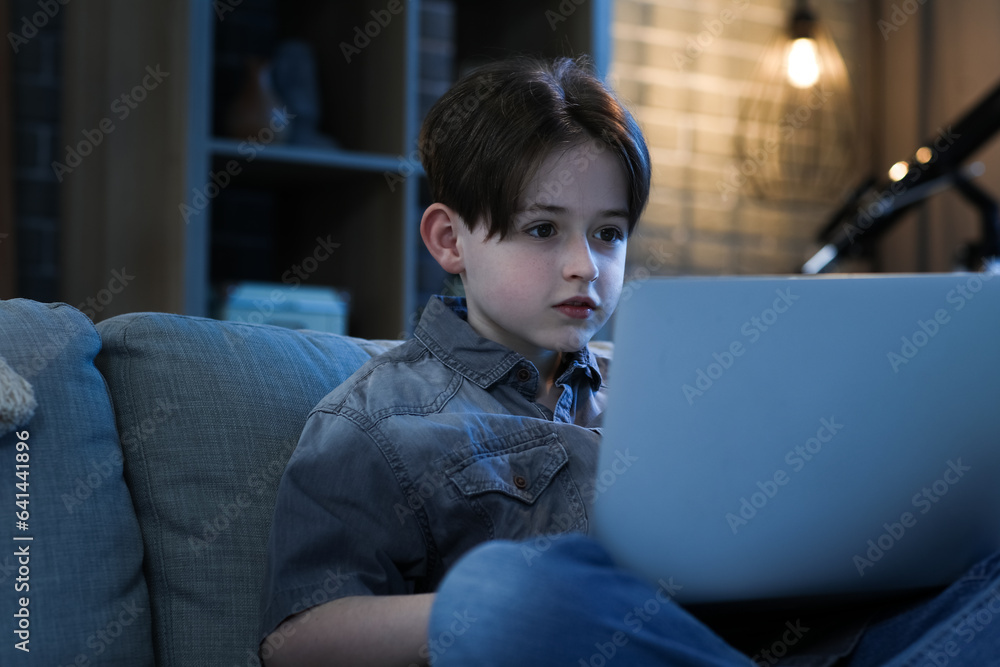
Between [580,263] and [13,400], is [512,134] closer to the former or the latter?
[580,263]

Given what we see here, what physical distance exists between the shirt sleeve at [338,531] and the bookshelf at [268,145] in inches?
43.4

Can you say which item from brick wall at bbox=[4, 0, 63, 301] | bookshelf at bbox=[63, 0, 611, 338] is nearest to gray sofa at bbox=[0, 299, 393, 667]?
bookshelf at bbox=[63, 0, 611, 338]

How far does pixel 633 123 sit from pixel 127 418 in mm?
590

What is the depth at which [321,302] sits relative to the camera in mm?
2070

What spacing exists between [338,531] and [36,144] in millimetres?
1566


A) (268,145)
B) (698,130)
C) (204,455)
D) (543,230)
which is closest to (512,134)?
(543,230)

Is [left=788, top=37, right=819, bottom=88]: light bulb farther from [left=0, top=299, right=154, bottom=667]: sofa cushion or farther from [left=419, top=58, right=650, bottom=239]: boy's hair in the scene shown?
[left=0, top=299, right=154, bottom=667]: sofa cushion

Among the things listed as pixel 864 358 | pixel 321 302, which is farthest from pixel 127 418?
pixel 321 302

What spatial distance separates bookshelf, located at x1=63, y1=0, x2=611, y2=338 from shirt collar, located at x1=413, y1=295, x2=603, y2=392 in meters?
0.95

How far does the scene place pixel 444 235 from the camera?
114 centimetres

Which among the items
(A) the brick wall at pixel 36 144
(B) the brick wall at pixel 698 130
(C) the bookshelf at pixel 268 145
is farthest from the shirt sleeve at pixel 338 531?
(B) the brick wall at pixel 698 130

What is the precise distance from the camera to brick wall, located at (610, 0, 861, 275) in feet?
9.62

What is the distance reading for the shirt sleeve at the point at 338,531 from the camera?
2.81 feet

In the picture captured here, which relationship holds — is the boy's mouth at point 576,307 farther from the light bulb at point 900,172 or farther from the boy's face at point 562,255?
the light bulb at point 900,172
